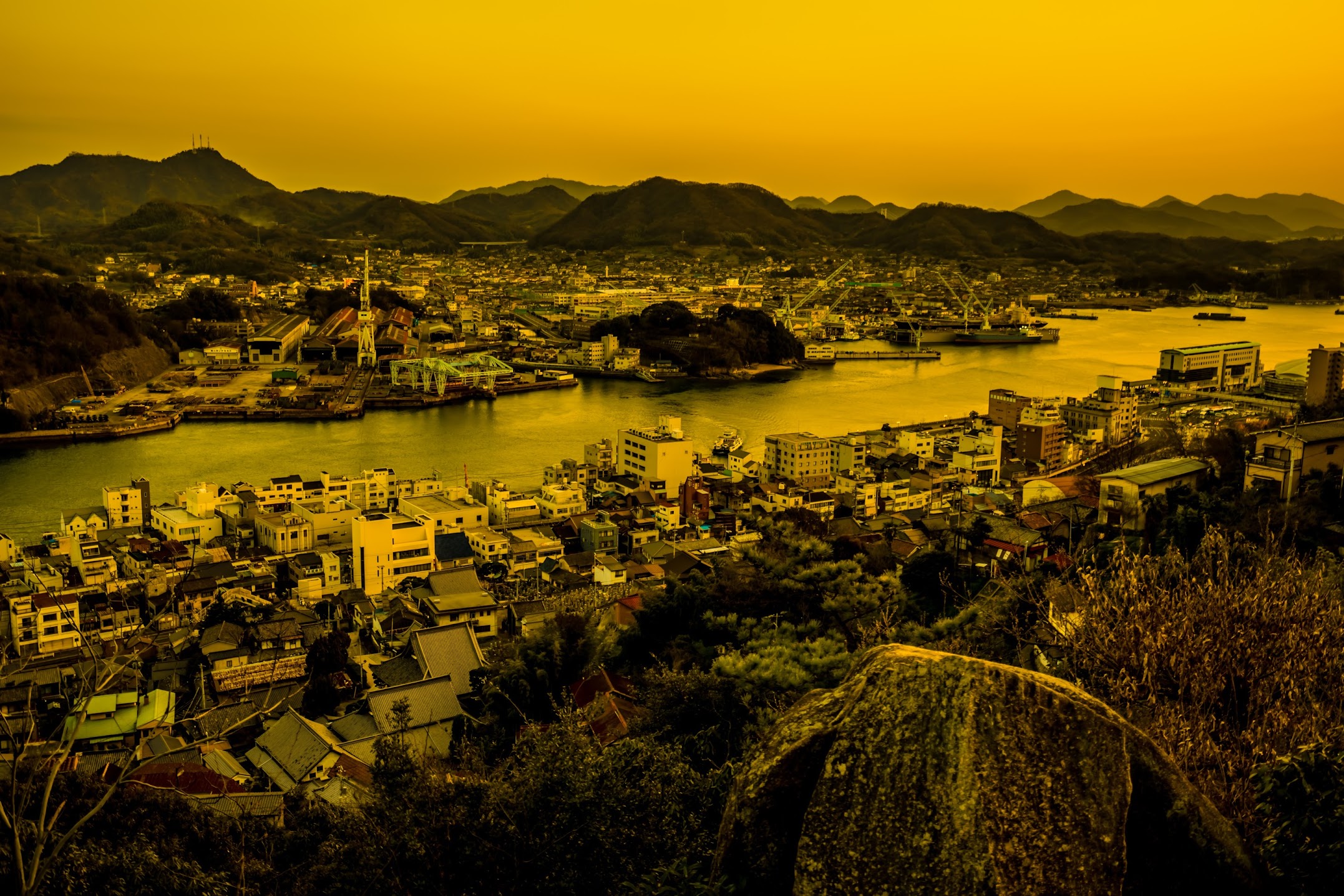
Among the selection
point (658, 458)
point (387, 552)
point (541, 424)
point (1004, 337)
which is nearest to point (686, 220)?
point (1004, 337)

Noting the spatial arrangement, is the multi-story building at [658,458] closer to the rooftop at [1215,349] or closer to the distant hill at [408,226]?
the rooftop at [1215,349]

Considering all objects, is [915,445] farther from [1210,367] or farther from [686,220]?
[686,220]

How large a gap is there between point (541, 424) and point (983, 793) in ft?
26.6

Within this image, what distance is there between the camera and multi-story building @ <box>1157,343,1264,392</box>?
9977mm

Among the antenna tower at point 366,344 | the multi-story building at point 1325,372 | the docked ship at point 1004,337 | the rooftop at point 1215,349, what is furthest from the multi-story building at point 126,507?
the docked ship at point 1004,337

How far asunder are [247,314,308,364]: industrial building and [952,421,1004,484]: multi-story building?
339 inches

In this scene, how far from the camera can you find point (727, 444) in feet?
23.8

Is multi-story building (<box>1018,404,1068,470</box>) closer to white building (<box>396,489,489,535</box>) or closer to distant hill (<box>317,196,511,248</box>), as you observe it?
white building (<box>396,489,489,535</box>)

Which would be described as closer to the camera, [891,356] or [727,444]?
[727,444]

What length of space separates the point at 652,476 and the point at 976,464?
6.39 feet

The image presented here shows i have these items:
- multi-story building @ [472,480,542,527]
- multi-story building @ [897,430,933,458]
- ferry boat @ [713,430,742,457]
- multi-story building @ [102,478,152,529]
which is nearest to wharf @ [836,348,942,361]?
ferry boat @ [713,430,742,457]

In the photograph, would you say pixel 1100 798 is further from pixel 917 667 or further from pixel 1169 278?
pixel 1169 278

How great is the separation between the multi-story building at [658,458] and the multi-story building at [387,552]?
65.9 inches

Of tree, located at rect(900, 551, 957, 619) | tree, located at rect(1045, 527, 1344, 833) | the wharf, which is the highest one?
tree, located at rect(1045, 527, 1344, 833)
